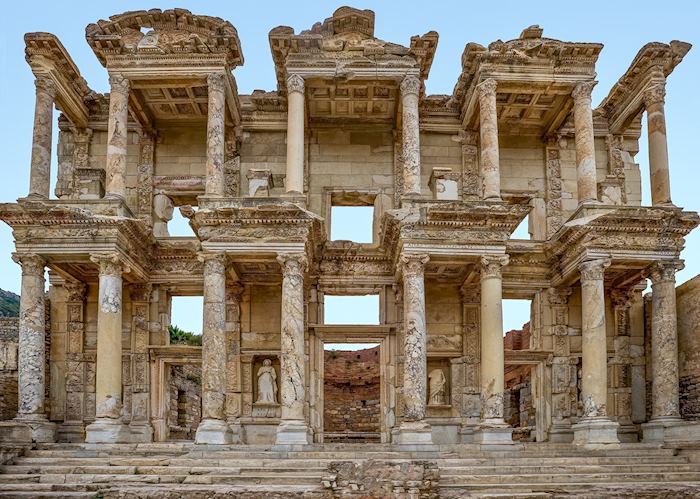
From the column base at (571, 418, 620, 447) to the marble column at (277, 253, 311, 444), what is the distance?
6.21 meters

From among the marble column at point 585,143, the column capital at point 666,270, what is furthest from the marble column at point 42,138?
the column capital at point 666,270

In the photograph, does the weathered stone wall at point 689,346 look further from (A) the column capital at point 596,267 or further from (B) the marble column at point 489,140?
(B) the marble column at point 489,140

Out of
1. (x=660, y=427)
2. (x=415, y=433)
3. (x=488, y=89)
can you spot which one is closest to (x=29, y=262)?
(x=415, y=433)

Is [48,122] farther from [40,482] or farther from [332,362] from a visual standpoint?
[332,362]

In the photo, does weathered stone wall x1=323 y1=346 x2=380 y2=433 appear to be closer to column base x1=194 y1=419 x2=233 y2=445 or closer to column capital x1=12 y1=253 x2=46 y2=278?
column base x1=194 y1=419 x2=233 y2=445

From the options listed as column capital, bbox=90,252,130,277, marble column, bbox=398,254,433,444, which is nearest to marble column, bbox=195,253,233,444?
column capital, bbox=90,252,130,277

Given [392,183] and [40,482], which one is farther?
[392,183]

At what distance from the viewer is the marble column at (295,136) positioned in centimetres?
1964

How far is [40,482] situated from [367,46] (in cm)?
1243

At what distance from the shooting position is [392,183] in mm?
22266

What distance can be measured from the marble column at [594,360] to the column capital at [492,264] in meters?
1.98

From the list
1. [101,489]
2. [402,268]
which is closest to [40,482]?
[101,489]

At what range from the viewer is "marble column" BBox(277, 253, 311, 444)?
1769 cm

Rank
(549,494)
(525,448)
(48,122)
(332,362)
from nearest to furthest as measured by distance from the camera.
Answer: (549,494), (525,448), (48,122), (332,362)
